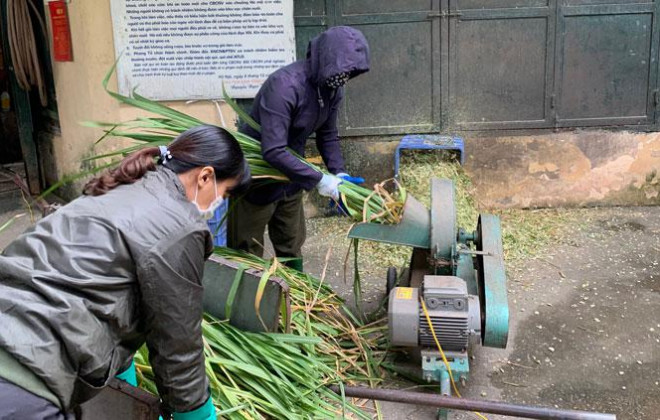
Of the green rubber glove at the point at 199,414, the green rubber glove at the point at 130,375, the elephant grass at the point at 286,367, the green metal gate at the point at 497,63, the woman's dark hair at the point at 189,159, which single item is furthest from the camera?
the green metal gate at the point at 497,63

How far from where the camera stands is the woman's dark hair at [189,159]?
78.2 inches

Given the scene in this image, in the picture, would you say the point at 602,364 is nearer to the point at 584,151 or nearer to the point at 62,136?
the point at 584,151

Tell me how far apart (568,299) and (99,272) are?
→ 3.22 meters

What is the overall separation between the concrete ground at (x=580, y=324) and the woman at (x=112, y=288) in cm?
143

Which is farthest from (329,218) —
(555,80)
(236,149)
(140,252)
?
(140,252)

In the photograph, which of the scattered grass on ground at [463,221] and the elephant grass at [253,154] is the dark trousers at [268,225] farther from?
the scattered grass on ground at [463,221]

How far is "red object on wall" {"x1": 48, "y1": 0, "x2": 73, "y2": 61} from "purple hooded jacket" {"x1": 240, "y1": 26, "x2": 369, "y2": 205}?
2.67 m

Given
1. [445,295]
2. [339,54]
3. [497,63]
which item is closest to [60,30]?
[339,54]

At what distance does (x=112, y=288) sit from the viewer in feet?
5.72

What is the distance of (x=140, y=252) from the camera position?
1.74 m

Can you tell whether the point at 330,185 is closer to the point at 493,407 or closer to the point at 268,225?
the point at 268,225

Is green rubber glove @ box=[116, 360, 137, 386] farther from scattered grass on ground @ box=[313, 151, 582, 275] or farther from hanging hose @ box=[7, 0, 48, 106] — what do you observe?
hanging hose @ box=[7, 0, 48, 106]

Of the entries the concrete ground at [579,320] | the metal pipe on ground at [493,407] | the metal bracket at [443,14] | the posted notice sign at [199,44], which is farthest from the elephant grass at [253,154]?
the metal bracket at [443,14]

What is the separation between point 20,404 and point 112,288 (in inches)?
13.1
